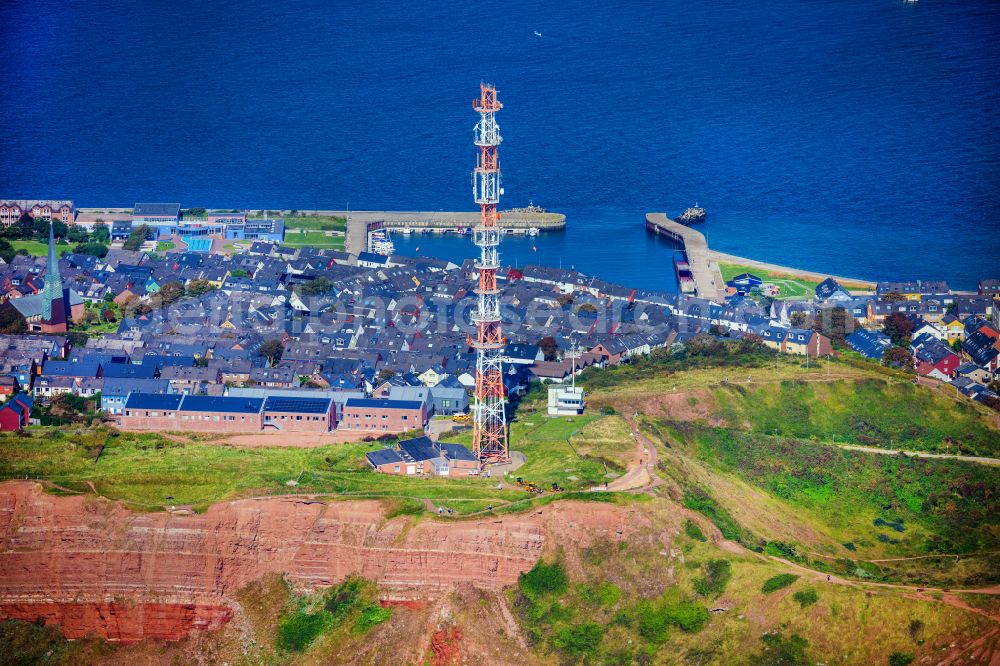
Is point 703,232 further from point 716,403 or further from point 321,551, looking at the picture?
point 321,551

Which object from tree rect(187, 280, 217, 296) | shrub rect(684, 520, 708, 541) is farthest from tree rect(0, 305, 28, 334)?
shrub rect(684, 520, 708, 541)

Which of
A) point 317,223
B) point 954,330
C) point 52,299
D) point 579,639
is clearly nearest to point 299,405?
point 579,639

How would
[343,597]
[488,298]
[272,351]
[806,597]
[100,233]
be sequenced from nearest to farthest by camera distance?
[806,597] < [343,597] < [488,298] < [272,351] < [100,233]

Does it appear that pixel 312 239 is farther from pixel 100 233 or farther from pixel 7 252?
pixel 7 252

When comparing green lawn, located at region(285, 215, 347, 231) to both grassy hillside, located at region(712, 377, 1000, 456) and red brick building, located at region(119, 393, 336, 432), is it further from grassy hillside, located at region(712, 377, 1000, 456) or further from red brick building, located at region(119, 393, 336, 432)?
grassy hillside, located at region(712, 377, 1000, 456)

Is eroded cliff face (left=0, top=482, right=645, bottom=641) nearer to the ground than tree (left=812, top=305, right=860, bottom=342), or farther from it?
nearer to the ground

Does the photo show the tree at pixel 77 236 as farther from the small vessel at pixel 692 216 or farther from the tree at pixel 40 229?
the small vessel at pixel 692 216

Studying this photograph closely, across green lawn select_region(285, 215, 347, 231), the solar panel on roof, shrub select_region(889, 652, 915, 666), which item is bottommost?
shrub select_region(889, 652, 915, 666)
